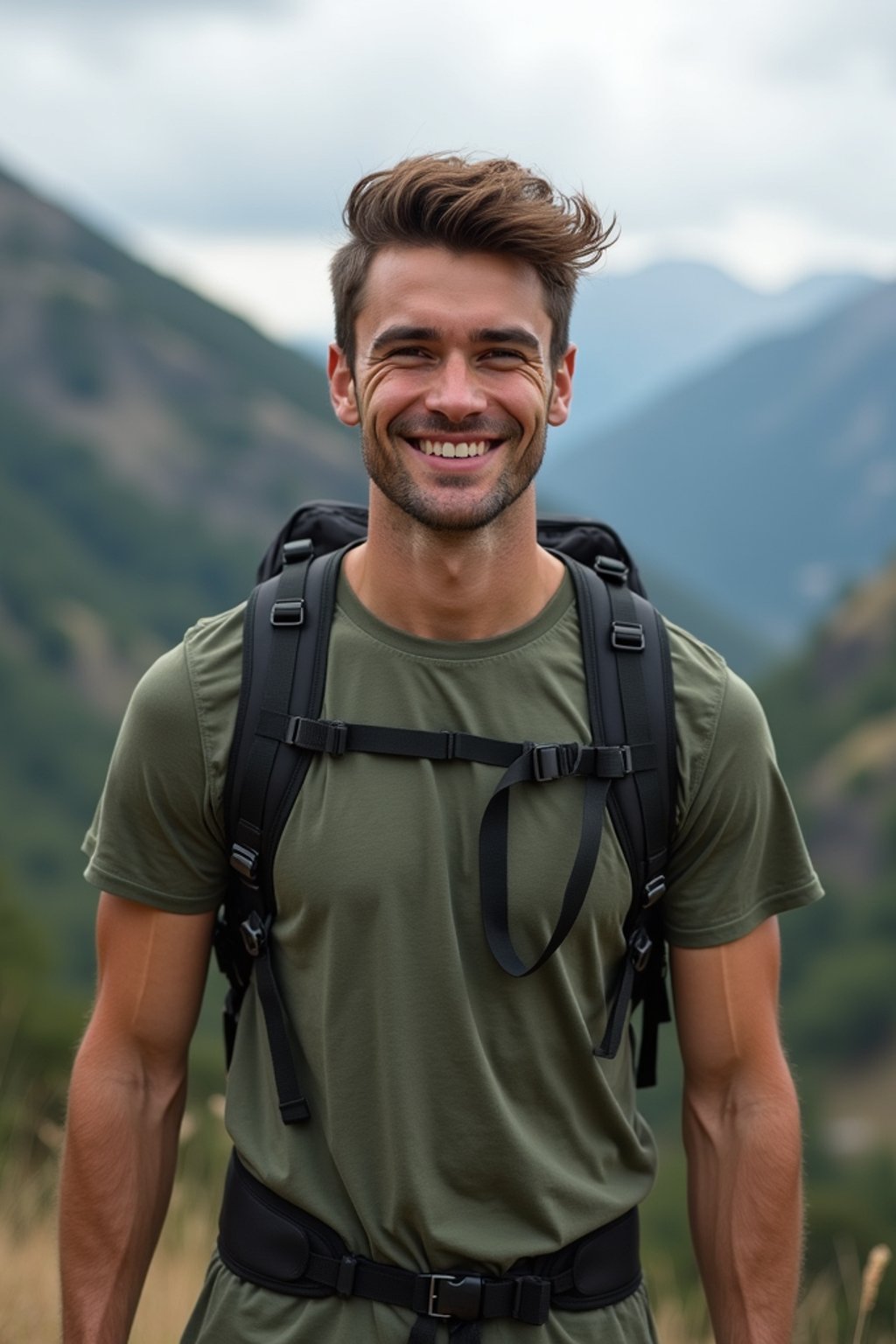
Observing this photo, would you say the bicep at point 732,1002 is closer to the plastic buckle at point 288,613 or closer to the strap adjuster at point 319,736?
the strap adjuster at point 319,736

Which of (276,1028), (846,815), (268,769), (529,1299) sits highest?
(268,769)

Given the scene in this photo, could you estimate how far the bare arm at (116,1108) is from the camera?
8.30 ft

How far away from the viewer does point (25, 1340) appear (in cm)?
371

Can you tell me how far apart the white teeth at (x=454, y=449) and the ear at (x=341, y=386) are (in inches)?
8.2

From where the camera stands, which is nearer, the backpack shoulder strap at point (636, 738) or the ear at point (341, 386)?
the backpack shoulder strap at point (636, 738)

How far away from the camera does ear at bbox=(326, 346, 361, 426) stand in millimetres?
2635

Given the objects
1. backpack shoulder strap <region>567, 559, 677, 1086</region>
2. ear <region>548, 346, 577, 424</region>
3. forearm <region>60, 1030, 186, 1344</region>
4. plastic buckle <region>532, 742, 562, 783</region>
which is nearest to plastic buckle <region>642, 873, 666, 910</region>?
backpack shoulder strap <region>567, 559, 677, 1086</region>

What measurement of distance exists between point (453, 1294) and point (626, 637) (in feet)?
3.06

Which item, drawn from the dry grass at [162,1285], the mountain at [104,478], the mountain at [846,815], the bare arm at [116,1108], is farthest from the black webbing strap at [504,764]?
the mountain at [104,478]

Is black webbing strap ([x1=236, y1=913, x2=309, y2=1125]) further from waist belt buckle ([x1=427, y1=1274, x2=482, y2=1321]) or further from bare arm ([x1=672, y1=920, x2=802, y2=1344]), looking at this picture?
bare arm ([x1=672, y1=920, x2=802, y2=1344])

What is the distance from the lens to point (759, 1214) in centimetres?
254

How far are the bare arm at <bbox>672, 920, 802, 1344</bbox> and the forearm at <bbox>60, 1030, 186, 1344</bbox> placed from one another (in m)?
0.83

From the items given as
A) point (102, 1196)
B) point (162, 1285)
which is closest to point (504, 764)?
point (102, 1196)

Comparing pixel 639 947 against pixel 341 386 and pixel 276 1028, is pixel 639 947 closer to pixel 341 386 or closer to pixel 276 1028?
pixel 276 1028
